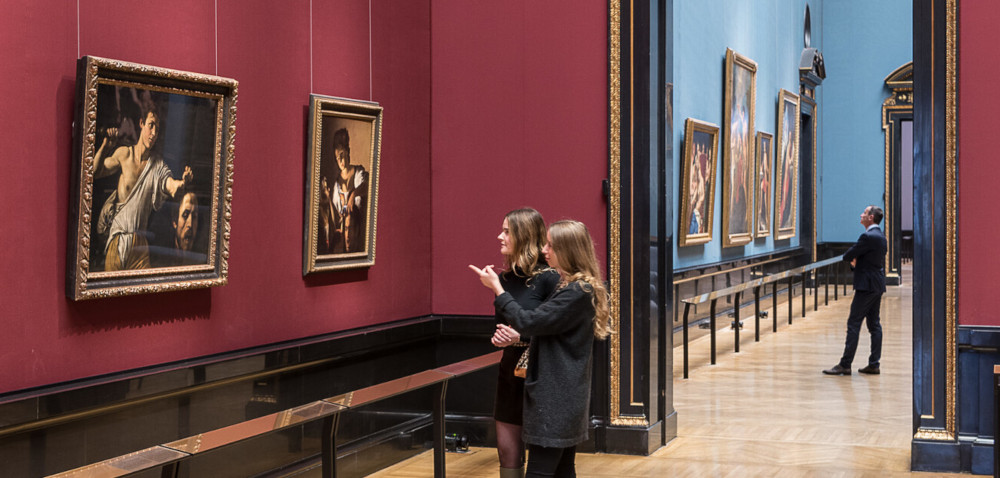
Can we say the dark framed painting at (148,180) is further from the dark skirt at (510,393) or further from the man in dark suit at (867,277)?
the man in dark suit at (867,277)

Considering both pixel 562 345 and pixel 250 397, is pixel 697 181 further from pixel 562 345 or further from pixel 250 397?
pixel 562 345

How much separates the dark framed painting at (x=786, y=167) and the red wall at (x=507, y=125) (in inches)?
540

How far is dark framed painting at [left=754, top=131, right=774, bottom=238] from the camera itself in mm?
19812

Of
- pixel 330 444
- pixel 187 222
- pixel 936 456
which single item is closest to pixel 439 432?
pixel 330 444

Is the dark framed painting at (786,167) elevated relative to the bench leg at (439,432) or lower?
elevated

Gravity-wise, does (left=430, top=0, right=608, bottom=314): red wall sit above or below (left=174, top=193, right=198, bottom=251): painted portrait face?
above

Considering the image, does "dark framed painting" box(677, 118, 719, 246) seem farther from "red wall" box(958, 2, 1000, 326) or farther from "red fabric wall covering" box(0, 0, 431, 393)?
"red wall" box(958, 2, 1000, 326)

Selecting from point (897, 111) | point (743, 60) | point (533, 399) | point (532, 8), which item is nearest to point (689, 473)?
point (533, 399)

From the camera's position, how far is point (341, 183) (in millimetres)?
7668

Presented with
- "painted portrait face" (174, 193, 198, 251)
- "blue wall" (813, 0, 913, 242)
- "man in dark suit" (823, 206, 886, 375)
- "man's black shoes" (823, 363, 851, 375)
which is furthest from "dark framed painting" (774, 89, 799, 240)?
"painted portrait face" (174, 193, 198, 251)

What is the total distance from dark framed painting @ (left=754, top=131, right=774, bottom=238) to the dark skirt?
48.0ft

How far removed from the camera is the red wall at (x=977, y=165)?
300 inches

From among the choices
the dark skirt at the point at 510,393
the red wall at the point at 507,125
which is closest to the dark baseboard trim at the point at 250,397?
the red wall at the point at 507,125

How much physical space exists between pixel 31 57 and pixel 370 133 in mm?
3093
